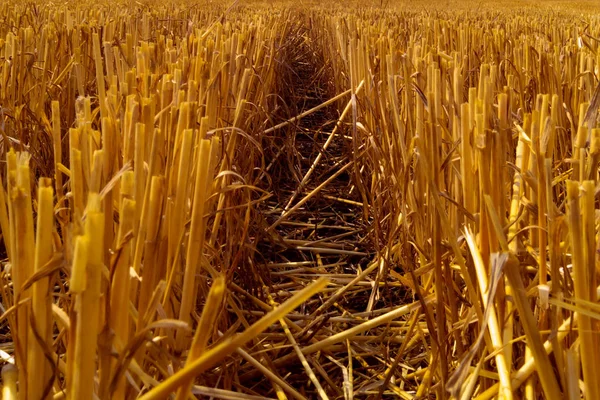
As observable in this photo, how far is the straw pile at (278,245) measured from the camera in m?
0.49

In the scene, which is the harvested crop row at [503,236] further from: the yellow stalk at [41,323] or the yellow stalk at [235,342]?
the yellow stalk at [41,323]

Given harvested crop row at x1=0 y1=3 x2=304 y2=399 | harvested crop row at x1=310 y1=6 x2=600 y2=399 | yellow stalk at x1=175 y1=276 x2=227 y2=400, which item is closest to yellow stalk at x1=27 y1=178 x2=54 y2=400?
harvested crop row at x1=0 y1=3 x2=304 y2=399

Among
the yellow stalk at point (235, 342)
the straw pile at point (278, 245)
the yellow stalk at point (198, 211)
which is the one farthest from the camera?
the yellow stalk at point (198, 211)

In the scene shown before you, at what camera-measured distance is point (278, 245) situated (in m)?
1.59

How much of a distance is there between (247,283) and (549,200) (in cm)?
73

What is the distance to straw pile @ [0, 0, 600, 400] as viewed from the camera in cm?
49

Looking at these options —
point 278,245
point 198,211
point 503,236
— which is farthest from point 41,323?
point 278,245

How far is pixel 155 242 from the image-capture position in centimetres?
60

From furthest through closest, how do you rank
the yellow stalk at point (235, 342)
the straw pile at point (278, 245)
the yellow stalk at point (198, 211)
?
1. the yellow stalk at point (198, 211)
2. the straw pile at point (278, 245)
3. the yellow stalk at point (235, 342)

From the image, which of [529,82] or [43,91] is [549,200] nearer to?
[529,82]

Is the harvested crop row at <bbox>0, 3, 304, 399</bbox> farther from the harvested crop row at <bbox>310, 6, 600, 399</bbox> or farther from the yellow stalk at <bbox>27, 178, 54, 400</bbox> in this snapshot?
the harvested crop row at <bbox>310, 6, 600, 399</bbox>

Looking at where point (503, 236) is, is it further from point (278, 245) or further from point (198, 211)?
point (278, 245)

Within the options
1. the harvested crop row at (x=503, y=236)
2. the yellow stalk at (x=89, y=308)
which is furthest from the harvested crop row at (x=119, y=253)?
the harvested crop row at (x=503, y=236)

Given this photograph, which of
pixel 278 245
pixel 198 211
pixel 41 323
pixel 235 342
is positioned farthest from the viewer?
pixel 278 245
